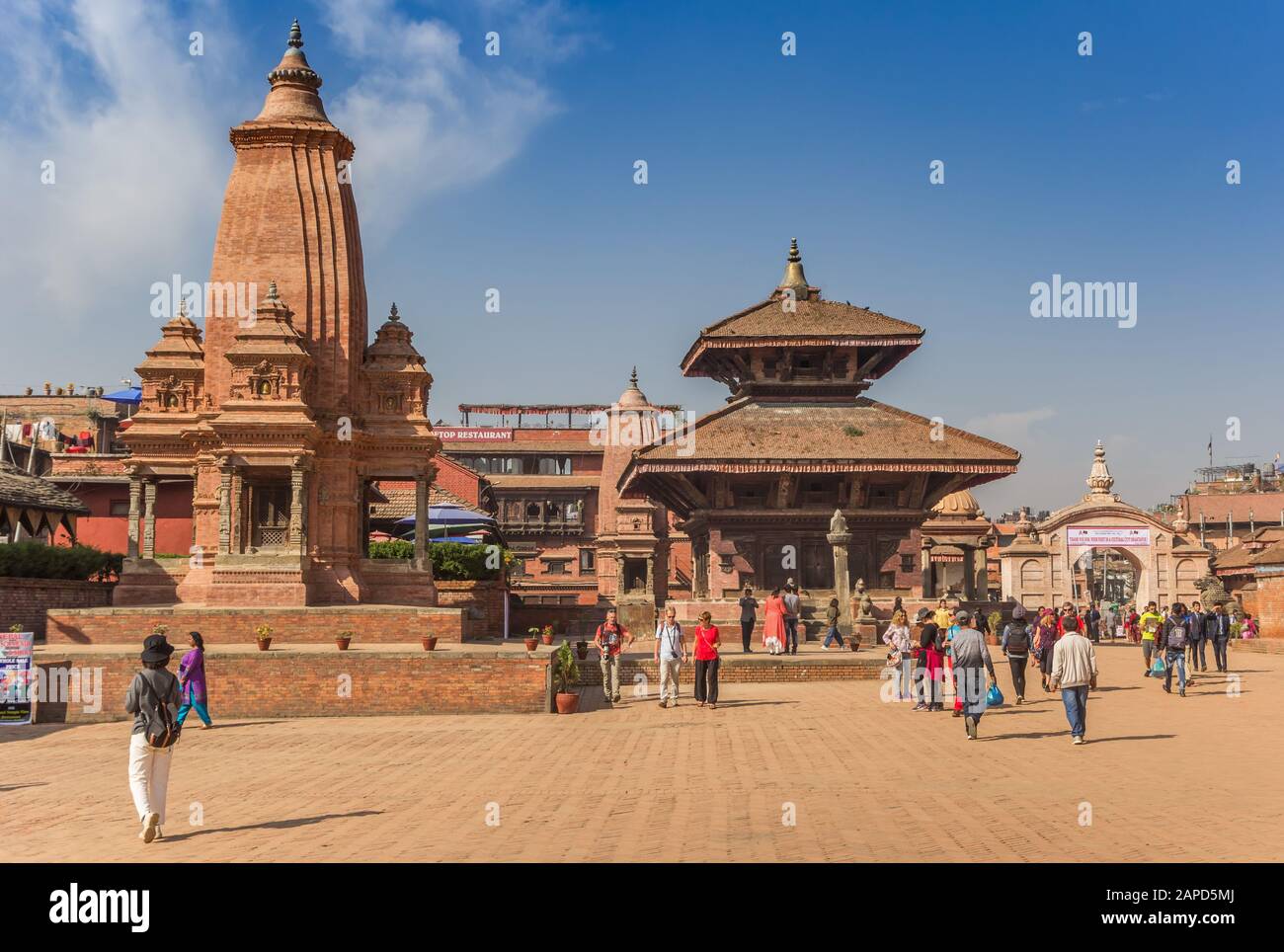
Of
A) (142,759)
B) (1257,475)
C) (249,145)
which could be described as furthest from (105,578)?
(1257,475)

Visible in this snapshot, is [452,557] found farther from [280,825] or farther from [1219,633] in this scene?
[280,825]

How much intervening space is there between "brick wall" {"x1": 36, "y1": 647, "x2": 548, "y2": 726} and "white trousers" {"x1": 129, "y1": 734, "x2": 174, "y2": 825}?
363 inches

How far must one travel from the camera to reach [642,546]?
58.2 m

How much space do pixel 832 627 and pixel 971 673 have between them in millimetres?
13455

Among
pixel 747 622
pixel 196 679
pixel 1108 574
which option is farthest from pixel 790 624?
pixel 1108 574

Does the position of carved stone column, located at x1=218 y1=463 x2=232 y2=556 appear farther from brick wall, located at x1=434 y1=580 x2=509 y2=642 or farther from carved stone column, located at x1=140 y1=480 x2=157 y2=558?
brick wall, located at x1=434 y1=580 x2=509 y2=642

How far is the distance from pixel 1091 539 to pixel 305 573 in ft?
177

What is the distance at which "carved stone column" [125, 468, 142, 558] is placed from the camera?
27.6m

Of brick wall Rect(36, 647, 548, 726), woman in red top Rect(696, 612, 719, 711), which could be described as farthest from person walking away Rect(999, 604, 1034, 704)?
brick wall Rect(36, 647, 548, 726)

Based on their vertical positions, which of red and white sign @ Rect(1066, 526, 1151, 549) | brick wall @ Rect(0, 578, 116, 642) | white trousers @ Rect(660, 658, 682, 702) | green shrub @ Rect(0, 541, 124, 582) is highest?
red and white sign @ Rect(1066, 526, 1151, 549)

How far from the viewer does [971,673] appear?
51.3 feet

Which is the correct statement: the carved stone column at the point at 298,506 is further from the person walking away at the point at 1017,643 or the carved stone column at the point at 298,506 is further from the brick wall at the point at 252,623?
the person walking away at the point at 1017,643
